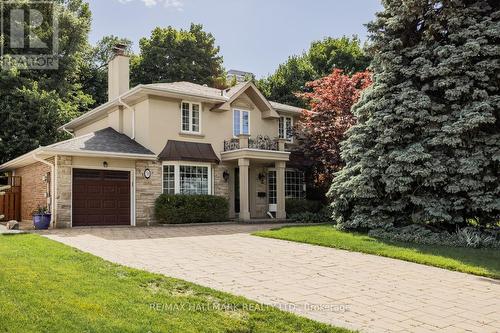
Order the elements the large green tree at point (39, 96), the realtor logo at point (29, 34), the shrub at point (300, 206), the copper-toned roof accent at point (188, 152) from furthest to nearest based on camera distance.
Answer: the realtor logo at point (29, 34)
the large green tree at point (39, 96)
the shrub at point (300, 206)
the copper-toned roof accent at point (188, 152)

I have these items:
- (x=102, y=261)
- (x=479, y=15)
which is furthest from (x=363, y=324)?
(x=479, y=15)

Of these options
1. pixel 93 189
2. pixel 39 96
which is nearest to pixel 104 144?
pixel 93 189

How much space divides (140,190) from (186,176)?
2018mm

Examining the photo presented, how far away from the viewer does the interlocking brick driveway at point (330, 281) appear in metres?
5.33

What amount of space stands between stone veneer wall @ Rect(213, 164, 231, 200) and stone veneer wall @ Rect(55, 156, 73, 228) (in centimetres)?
592

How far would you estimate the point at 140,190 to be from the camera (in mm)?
17547

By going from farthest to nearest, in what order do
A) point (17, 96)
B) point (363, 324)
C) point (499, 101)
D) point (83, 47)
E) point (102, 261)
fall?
point (83, 47), point (17, 96), point (499, 101), point (102, 261), point (363, 324)

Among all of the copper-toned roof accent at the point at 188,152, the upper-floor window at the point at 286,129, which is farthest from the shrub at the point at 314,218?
the upper-floor window at the point at 286,129

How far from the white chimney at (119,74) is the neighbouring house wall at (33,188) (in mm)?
5036

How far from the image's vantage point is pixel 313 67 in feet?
121

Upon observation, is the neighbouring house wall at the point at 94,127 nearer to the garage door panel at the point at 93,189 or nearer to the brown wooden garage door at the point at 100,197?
the brown wooden garage door at the point at 100,197

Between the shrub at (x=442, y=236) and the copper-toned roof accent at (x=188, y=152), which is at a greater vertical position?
the copper-toned roof accent at (x=188, y=152)

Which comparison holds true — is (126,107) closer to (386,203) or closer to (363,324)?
(386,203)

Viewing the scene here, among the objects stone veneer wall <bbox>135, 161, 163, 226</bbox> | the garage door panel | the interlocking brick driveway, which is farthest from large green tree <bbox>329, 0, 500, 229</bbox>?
the garage door panel
